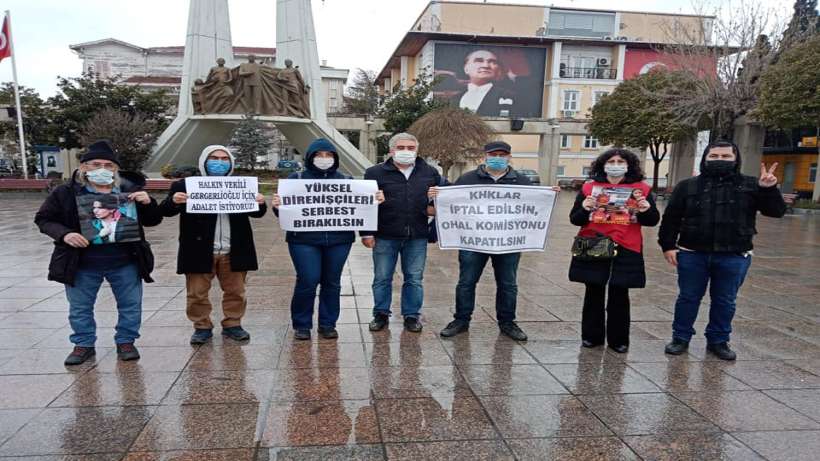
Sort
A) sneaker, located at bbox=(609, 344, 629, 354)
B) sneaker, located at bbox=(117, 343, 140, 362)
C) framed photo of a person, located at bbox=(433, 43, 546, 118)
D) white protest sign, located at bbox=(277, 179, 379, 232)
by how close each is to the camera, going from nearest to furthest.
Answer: sneaker, located at bbox=(117, 343, 140, 362) < sneaker, located at bbox=(609, 344, 629, 354) < white protest sign, located at bbox=(277, 179, 379, 232) < framed photo of a person, located at bbox=(433, 43, 546, 118)

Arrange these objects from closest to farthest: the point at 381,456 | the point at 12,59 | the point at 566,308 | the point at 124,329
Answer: the point at 381,456, the point at 124,329, the point at 566,308, the point at 12,59

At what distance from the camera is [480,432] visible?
3.19 meters

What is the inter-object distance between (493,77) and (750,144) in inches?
1070

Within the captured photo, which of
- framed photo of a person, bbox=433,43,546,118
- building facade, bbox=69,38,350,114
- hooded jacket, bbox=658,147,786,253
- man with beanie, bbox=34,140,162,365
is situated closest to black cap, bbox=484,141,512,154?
hooded jacket, bbox=658,147,786,253

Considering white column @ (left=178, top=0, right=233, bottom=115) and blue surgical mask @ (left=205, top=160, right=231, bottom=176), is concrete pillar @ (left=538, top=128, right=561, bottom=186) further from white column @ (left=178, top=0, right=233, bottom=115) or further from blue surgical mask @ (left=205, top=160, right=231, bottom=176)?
blue surgical mask @ (left=205, top=160, right=231, bottom=176)

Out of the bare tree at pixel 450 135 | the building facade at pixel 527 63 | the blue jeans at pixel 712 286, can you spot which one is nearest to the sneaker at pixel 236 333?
the blue jeans at pixel 712 286

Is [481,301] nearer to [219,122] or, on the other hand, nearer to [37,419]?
[37,419]

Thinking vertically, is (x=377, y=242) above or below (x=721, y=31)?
below

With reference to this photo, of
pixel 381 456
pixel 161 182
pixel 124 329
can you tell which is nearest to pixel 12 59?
pixel 161 182

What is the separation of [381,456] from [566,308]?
12.6 ft

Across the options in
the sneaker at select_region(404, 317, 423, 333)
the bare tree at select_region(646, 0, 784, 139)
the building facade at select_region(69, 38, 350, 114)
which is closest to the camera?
the sneaker at select_region(404, 317, 423, 333)

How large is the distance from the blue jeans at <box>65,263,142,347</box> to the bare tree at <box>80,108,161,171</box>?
23105 millimetres

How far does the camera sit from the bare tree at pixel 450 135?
27.3 m

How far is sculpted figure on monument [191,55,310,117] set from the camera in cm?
2409
